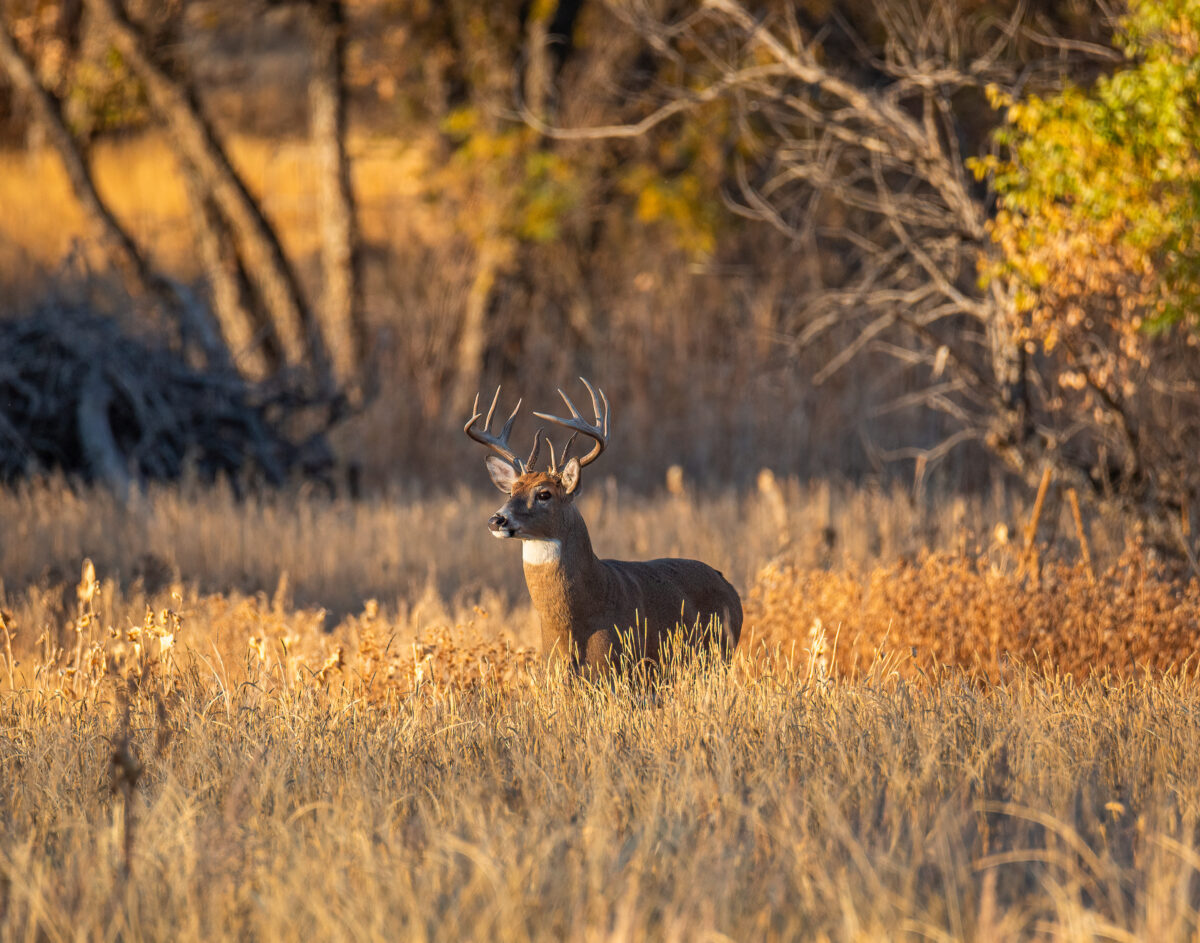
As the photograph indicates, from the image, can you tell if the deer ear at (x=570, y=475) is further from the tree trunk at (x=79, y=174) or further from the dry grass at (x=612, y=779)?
the tree trunk at (x=79, y=174)

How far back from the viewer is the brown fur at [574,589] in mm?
5660

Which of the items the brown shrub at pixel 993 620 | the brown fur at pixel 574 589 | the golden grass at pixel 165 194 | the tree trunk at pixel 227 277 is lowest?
the brown shrub at pixel 993 620

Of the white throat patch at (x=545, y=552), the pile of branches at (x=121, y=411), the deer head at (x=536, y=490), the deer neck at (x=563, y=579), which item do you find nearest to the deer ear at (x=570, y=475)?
the deer head at (x=536, y=490)

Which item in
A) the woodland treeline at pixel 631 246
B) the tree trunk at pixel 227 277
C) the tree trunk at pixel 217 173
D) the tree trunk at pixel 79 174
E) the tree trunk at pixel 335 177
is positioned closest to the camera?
the woodland treeline at pixel 631 246

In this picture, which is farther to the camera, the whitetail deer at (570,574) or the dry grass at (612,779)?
the whitetail deer at (570,574)

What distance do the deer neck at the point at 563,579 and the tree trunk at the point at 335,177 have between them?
14524 mm

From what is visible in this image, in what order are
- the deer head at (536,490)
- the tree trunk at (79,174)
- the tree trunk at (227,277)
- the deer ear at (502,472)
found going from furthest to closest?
the tree trunk at (227,277), the tree trunk at (79,174), the deer ear at (502,472), the deer head at (536,490)

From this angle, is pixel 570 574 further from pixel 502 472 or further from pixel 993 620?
pixel 993 620

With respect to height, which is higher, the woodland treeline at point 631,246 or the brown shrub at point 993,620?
the woodland treeline at point 631,246

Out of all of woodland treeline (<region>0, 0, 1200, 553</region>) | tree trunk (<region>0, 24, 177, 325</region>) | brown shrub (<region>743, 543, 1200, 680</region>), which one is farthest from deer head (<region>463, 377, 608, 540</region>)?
tree trunk (<region>0, 24, 177, 325</region>)

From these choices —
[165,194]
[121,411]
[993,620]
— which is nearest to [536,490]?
[993,620]

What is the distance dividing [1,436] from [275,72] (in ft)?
87.1

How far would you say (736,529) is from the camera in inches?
456

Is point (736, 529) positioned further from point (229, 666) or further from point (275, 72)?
point (275, 72)
